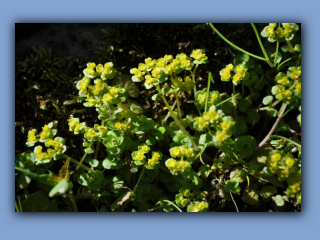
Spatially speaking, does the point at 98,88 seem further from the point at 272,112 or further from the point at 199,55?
the point at 272,112

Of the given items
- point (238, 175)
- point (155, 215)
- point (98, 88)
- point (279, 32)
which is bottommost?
point (155, 215)

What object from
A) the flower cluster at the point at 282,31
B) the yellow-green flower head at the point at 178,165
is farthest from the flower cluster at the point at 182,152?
the flower cluster at the point at 282,31

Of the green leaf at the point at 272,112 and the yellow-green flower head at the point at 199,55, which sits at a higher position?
the yellow-green flower head at the point at 199,55

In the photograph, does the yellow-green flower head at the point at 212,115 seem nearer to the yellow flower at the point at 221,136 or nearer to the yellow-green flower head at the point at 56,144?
the yellow flower at the point at 221,136

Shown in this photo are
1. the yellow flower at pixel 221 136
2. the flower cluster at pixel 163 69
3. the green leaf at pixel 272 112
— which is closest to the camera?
the yellow flower at pixel 221 136

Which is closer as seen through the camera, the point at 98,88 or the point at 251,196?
the point at 98,88

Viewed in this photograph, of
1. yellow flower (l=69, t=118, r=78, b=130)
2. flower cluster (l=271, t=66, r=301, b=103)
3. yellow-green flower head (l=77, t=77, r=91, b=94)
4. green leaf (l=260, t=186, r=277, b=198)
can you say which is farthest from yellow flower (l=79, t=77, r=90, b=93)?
green leaf (l=260, t=186, r=277, b=198)

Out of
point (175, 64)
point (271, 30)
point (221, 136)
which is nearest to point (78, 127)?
point (175, 64)

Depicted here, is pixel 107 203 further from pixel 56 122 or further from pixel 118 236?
pixel 56 122

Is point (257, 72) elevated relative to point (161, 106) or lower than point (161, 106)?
elevated
